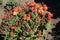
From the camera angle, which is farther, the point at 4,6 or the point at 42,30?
the point at 4,6

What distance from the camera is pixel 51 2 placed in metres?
9.25

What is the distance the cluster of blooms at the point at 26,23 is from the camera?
230 inches

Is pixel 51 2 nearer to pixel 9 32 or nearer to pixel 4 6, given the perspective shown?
pixel 4 6

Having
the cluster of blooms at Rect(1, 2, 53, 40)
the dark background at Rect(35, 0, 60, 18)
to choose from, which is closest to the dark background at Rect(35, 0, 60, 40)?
the dark background at Rect(35, 0, 60, 18)

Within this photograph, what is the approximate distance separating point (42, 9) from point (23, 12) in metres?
0.57

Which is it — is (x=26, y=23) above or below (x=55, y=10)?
above

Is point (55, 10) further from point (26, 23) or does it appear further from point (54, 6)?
point (26, 23)

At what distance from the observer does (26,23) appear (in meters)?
5.80

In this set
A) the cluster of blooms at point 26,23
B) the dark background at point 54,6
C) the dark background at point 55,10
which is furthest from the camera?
the dark background at point 54,6

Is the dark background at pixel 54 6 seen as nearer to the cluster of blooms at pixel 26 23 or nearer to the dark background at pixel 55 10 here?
the dark background at pixel 55 10

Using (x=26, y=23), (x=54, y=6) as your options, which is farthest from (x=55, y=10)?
(x=26, y=23)

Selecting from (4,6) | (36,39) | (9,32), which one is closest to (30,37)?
(36,39)

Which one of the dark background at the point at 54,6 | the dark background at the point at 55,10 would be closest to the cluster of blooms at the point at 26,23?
the dark background at the point at 55,10

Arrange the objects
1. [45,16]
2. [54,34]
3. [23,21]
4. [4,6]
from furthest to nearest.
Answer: [4,6] < [54,34] < [45,16] < [23,21]
